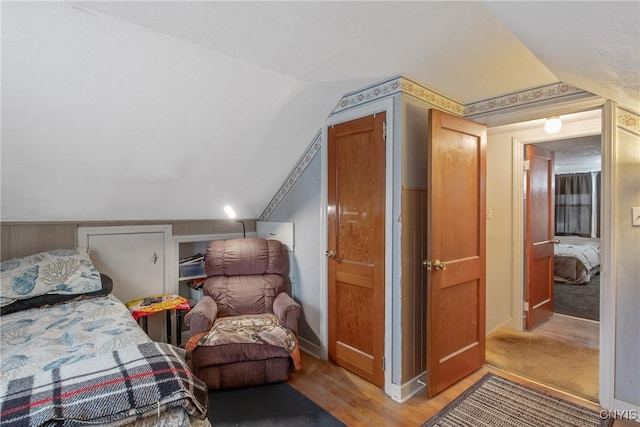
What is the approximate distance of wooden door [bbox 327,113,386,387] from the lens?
2283 millimetres

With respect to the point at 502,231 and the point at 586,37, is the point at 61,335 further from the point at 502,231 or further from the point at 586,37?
the point at 502,231

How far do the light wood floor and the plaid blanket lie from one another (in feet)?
3.84

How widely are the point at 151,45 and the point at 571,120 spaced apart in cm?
348

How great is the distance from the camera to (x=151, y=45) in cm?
166

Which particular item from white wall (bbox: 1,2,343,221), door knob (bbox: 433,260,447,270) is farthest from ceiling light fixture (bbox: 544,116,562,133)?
white wall (bbox: 1,2,343,221)

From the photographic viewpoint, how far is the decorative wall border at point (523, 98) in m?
2.15

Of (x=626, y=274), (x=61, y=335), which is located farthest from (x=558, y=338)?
(x=61, y=335)

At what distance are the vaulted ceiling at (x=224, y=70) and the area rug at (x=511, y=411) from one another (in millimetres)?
1872

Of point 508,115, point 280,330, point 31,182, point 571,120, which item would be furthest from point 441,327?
point 31,182

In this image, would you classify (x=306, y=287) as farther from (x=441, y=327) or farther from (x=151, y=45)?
(x=151, y=45)

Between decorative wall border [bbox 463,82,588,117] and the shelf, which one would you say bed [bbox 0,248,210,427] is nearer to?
the shelf

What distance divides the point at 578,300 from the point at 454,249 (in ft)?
11.2

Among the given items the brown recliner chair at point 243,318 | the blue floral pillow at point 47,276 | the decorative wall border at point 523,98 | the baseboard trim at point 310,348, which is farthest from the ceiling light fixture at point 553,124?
the blue floral pillow at point 47,276

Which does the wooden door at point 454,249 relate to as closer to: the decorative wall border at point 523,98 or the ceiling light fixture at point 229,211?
the decorative wall border at point 523,98
